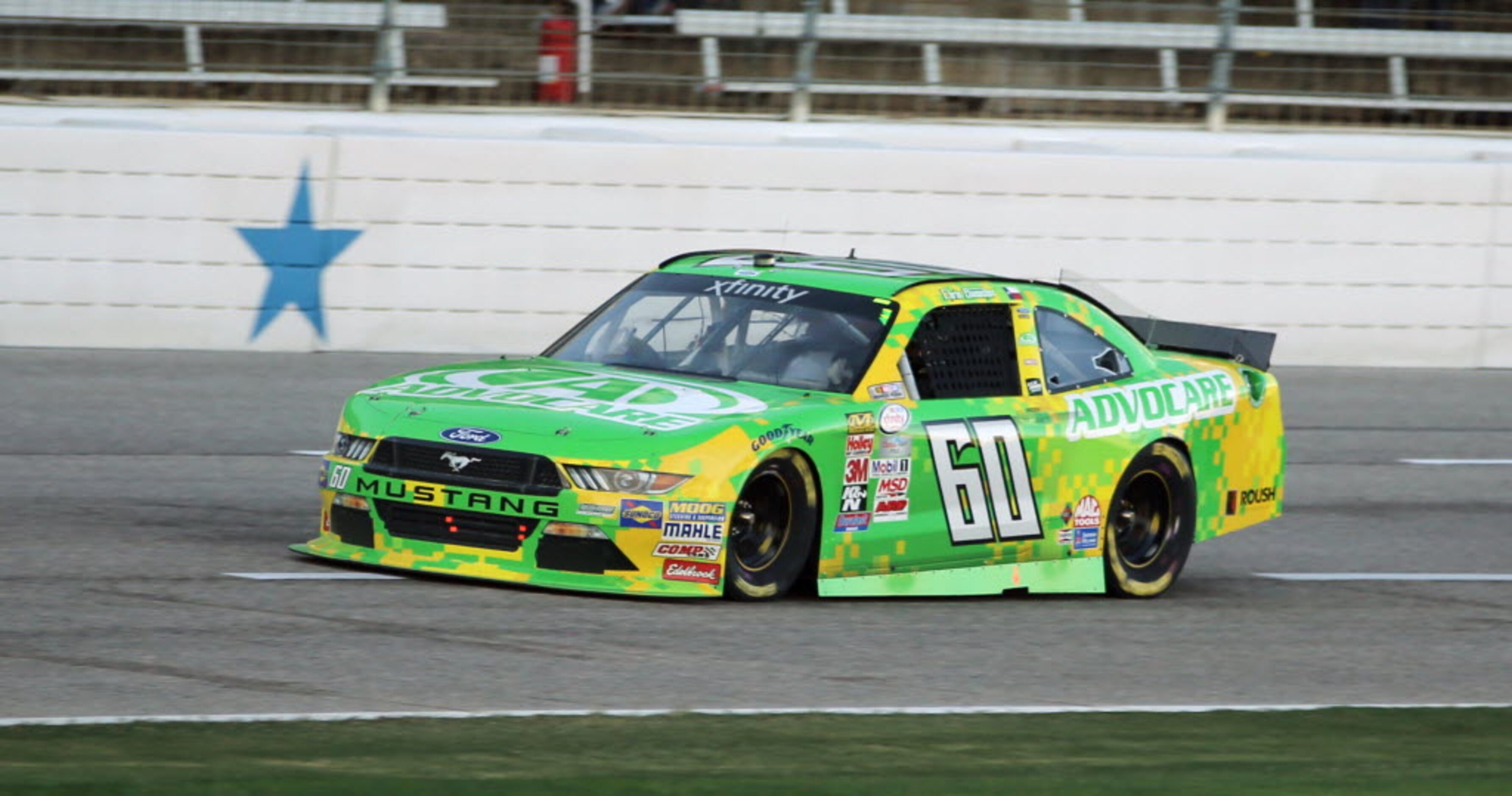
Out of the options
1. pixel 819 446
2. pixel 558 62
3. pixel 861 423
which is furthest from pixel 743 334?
pixel 558 62

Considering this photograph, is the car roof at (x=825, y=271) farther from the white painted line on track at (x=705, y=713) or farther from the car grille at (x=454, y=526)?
the white painted line on track at (x=705, y=713)

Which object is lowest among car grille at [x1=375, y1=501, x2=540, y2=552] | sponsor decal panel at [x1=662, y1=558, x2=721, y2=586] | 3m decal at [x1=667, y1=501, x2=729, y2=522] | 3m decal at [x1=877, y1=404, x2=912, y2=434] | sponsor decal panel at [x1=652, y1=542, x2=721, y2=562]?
sponsor decal panel at [x1=662, y1=558, x2=721, y2=586]

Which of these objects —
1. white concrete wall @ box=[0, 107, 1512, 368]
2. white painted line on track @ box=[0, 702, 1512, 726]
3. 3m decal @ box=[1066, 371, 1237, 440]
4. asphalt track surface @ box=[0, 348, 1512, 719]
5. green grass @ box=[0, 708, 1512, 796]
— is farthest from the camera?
white concrete wall @ box=[0, 107, 1512, 368]

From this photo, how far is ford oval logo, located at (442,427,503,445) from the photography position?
818 cm

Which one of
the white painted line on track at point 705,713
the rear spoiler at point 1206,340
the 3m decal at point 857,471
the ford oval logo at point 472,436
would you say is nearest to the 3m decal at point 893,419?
the 3m decal at point 857,471

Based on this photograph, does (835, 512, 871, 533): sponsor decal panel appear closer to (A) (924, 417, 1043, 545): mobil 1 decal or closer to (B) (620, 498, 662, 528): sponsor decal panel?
(A) (924, 417, 1043, 545): mobil 1 decal

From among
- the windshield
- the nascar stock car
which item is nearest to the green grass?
the nascar stock car

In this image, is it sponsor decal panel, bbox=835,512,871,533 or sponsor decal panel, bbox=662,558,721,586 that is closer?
sponsor decal panel, bbox=662,558,721,586

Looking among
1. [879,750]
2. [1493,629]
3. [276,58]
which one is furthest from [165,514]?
[276,58]

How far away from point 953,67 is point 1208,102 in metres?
2.59

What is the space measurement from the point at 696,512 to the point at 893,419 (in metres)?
1.12

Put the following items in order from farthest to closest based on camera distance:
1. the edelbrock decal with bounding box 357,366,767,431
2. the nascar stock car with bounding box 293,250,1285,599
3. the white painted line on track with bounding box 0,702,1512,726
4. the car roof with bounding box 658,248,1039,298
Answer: the car roof with bounding box 658,248,1039,298 → the edelbrock decal with bounding box 357,366,767,431 → the nascar stock car with bounding box 293,250,1285,599 → the white painted line on track with bounding box 0,702,1512,726

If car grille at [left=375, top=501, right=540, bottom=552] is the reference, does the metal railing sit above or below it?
above

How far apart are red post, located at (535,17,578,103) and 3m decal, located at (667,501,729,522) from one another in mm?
10538
